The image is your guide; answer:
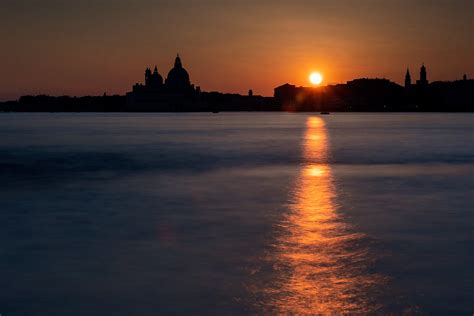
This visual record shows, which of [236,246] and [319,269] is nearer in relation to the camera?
[319,269]

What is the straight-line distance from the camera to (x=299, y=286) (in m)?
9.62

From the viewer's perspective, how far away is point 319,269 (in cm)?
1064

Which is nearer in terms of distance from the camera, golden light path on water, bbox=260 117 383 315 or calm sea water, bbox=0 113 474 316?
golden light path on water, bbox=260 117 383 315

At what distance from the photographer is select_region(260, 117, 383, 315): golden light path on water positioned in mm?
8747

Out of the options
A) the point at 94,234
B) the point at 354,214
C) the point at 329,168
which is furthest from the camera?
the point at 329,168

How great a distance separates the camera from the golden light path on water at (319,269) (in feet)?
28.7

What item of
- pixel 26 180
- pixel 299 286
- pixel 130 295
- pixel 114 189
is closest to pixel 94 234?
pixel 130 295

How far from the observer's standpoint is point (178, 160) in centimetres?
3772

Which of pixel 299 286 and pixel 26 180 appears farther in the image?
pixel 26 180

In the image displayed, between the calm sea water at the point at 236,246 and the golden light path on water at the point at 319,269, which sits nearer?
the golden light path on water at the point at 319,269

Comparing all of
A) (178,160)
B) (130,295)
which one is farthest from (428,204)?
(178,160)

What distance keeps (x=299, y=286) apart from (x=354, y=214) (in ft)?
24.5

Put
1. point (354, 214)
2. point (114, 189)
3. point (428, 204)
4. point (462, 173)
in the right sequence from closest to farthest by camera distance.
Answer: point (354, 214), point (428, 204), point (114, 189), point (462, 173)

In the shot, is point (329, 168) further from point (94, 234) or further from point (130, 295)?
point (130, 295)
